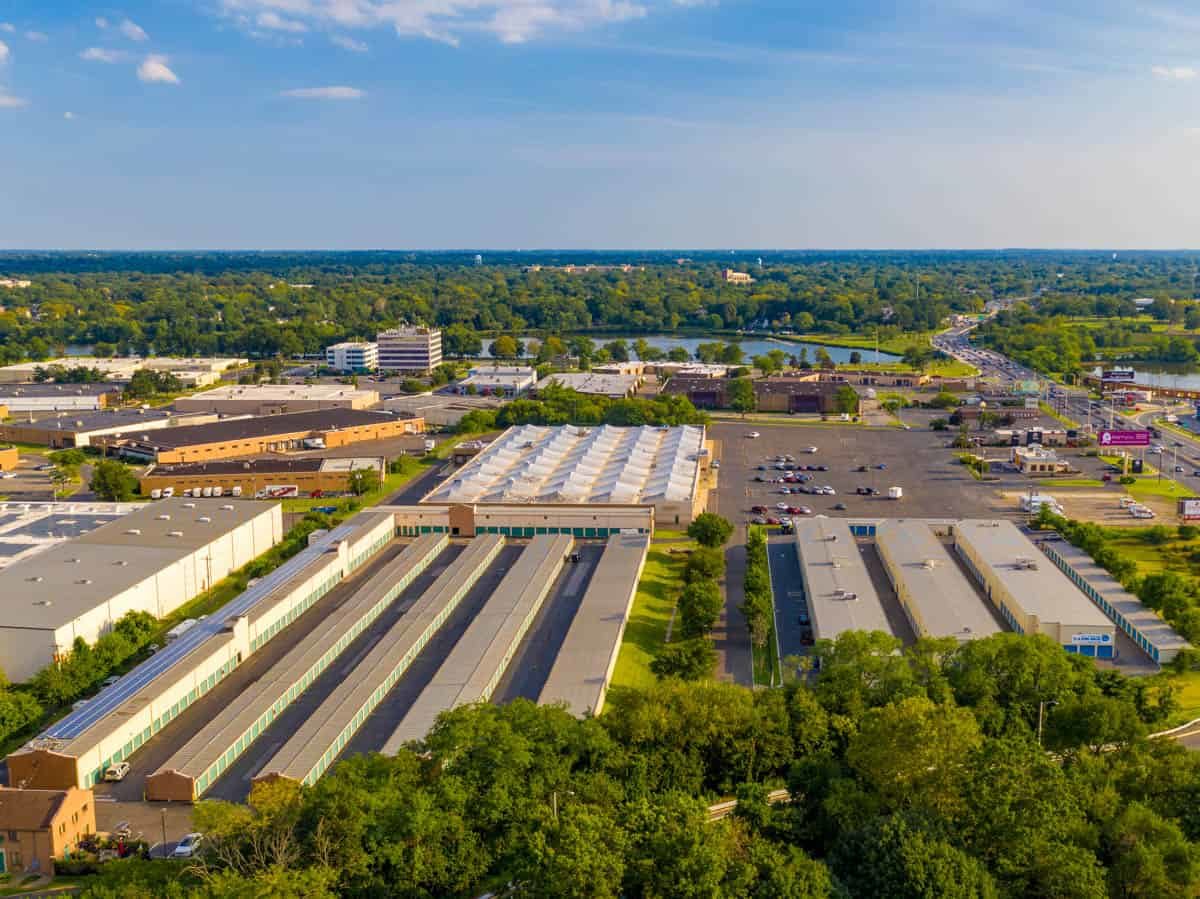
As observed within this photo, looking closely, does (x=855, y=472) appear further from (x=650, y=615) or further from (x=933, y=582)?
(x=650, y=615)

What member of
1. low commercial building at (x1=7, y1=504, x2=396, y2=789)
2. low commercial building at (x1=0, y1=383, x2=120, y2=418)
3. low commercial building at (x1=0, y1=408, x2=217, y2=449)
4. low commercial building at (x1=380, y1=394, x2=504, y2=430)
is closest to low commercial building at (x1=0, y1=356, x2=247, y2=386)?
low commercial building at (x1=0, y1=383, x2=120, y2=418)

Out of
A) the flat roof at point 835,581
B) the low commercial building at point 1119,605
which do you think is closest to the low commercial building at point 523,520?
the flat roof at point 835,581

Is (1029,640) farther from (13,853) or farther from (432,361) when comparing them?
(432,361)

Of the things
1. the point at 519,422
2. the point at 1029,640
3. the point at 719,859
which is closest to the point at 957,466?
the point at 519,422

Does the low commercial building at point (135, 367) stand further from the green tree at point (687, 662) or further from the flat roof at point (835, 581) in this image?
the green tree at point (687, 662)

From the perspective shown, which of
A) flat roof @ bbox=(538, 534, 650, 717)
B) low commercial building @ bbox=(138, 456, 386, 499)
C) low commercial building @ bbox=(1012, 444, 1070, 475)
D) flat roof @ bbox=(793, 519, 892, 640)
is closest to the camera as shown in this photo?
flat roof @ bbox=(538, 534, 650, 717)

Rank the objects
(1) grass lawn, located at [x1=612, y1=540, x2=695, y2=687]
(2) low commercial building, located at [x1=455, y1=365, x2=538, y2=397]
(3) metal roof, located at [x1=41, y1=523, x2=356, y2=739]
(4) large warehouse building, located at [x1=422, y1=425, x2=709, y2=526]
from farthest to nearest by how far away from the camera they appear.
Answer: (2) low commercial building, located at [x1=455, y1=365, x2=538, y2=397]
(4) large warehouse building, located at [x1=422, y1=425, x2=709, y2=526]
(1) grass lawn, located at [x1=612, y1=540, x2=695, y2=687]
(3) metal roof, located at [x1=41, y1=523, x2=356, y2=739]

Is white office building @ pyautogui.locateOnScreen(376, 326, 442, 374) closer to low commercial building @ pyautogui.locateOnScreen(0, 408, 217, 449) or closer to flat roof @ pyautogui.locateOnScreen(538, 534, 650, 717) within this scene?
low commercial building @ pyautogui.locateOnScreen(0, 408, 217, 449)
